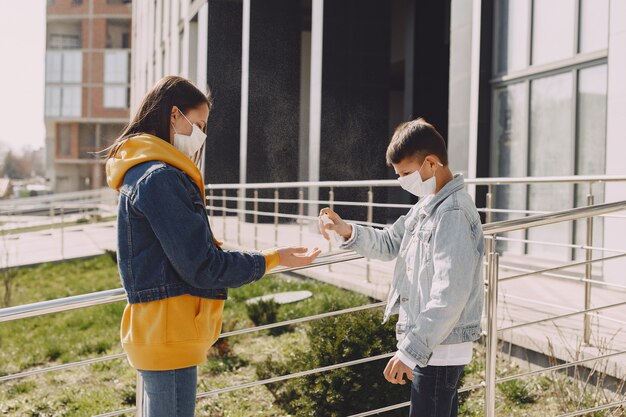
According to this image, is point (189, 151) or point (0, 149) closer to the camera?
point (189, 151)

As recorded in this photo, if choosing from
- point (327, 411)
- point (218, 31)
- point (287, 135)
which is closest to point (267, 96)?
point (287, 135)

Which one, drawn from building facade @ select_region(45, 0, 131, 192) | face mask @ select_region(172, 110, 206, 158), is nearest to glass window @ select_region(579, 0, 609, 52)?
face mask @ select_region(172, 110, 206, 158)

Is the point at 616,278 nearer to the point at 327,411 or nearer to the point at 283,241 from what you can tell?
the point at 327,411

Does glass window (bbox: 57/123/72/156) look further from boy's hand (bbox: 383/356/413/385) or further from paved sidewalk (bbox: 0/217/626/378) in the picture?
boy's hand (bbox: 383/356/413/385)

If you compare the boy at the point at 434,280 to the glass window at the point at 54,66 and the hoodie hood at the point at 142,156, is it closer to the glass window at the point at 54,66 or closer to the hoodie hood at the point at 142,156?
the hoodie hood at the point at 142,156

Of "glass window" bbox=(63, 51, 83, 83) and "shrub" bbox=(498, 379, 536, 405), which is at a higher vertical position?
"glass window" bbox=(63, 51, 83, 83)

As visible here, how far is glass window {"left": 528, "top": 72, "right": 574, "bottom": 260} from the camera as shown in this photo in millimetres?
7984

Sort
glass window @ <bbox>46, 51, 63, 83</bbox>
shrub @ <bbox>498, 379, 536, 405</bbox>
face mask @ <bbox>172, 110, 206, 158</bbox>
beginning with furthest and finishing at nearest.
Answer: glass window @ <bbox>46, 51, 63, 83</bbox> < shrub @ <bbox>498, 379, 536, 405</bbox> < face mask @ <bbox>172, 110, 206, 158</bbox>

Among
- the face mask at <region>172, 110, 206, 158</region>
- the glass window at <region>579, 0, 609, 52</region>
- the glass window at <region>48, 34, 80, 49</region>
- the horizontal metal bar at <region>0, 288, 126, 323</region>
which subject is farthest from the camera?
the glass window at <region>48, 34, 80, 49</region>

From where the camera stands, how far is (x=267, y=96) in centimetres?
1620

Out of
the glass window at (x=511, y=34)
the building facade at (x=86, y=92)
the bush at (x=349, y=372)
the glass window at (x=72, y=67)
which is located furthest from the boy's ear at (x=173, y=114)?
the glass window at (x=72, y=67)

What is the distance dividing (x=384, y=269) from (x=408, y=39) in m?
8.29

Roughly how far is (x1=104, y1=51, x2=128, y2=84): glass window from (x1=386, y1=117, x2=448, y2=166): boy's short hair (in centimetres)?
5268

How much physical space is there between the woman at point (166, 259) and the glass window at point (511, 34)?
7.36m
